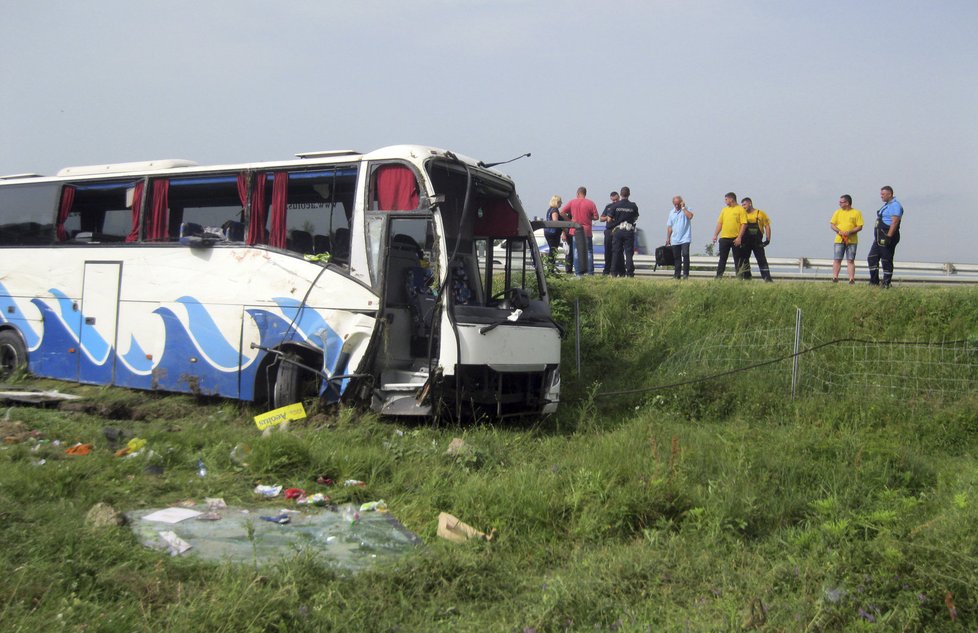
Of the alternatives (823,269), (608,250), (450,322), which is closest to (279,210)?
(450,322)

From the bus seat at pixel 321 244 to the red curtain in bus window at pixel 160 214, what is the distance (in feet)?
8.36

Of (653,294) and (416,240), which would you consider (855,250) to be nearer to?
(653,294)

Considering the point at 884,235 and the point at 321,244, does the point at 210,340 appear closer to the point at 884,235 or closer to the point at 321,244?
the point at 321,244

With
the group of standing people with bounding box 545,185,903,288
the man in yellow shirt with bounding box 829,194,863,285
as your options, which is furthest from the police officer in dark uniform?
the man in yellow shirt with bounding box 829,194,863,285

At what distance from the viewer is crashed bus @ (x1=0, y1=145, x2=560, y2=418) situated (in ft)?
30.4

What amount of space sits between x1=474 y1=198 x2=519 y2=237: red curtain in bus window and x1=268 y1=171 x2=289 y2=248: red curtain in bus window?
2.31 meters

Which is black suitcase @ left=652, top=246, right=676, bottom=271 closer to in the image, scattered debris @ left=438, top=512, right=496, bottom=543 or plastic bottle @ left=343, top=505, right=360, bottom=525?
plastic bottle @ left=343, top=505, right=360, bottom=525

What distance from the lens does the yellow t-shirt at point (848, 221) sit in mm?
15359

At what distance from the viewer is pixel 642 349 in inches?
511

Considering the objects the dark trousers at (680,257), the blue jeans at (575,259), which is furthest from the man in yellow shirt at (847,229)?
the blue jeans at (575,259)

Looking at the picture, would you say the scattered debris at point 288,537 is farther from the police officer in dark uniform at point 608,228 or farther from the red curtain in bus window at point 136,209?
the police officer in dark uniform at point 608,228

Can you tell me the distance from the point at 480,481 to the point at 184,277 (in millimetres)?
5778

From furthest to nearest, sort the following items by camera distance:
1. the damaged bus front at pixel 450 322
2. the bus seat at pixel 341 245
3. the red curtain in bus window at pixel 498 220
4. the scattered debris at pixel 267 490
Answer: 1. the red curtain in bus window at pixel 498 220
2. the bus seat at pixel 341 245
3. the damaged bus front at pixel 450 322
4. the scattered debris at pixel 267 490

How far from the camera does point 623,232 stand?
16656mm
